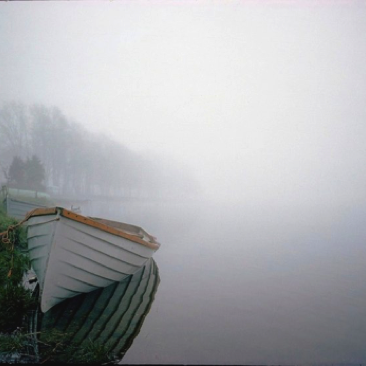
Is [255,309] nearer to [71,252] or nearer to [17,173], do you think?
[71,252]

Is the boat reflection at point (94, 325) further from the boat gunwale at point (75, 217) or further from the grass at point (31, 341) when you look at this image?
the boat gunwale at point (75, 217)

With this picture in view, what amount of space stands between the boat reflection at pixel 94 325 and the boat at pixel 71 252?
0.39 metres

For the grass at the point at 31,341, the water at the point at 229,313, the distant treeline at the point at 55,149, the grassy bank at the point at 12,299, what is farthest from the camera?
the distant treeline at the point at 55,149

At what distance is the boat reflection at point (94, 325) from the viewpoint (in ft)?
15.2

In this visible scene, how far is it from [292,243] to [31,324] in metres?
19.2

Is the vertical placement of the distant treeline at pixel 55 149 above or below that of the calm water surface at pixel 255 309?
above

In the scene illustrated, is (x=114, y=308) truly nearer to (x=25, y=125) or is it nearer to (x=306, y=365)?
(x=306, y=365)

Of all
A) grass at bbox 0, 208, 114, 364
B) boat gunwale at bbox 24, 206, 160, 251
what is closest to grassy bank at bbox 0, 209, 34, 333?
grass at bbox 0, 208, 114, 364

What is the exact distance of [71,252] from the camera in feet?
20.7

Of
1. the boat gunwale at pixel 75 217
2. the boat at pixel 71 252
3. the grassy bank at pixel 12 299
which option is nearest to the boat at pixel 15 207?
the grassy bank at pixel 12 299

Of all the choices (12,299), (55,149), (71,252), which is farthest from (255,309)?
(55,149)

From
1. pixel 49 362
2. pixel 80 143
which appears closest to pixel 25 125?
pixel 80 143

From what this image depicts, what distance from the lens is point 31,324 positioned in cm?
542

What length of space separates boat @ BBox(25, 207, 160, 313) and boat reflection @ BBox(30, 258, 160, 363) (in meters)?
0.39
